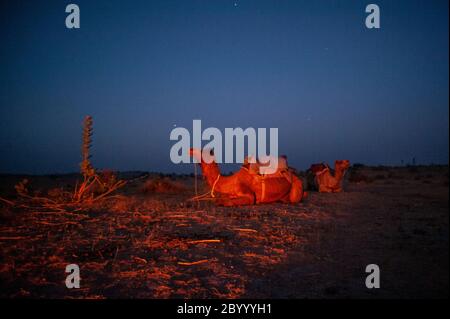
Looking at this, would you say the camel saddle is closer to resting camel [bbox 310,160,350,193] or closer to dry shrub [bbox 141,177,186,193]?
resting camel [bbox 310,160,350,193]

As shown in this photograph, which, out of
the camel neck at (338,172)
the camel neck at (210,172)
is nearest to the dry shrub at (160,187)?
the camel neck at (210,172)

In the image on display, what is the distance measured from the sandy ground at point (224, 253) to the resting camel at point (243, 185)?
3.49 feet

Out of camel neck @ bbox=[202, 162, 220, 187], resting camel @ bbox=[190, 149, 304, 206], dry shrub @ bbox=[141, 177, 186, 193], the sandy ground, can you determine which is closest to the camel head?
resting camel @ bbox=[190, 149, 304, 206]

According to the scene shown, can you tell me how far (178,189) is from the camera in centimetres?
1402

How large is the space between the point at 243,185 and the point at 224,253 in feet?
14.9

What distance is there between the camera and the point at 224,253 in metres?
4.80

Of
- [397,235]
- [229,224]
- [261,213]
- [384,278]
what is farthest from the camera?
[261,213]

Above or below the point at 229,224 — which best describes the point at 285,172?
above

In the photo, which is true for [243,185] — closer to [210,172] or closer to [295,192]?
[210,172]

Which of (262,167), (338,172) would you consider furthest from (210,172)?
(338,172)

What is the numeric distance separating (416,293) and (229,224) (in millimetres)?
3735
